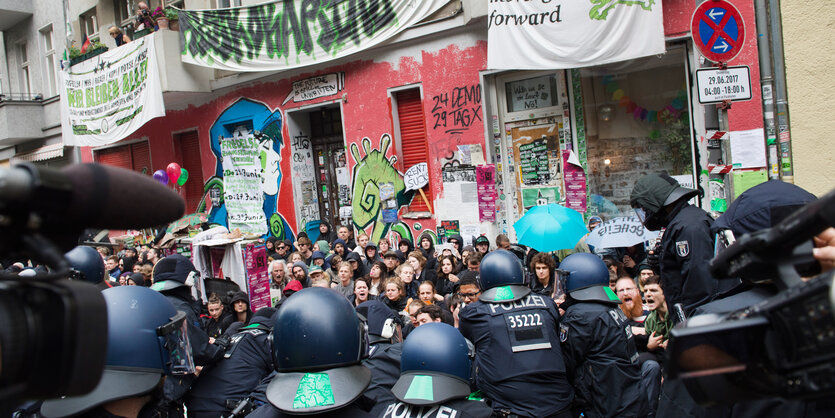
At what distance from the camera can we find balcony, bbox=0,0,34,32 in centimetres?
2167

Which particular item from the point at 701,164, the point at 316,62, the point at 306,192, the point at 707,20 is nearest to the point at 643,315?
the point at 707,20

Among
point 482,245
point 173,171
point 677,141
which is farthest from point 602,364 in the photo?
point 173,171

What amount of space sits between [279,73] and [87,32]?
922cm

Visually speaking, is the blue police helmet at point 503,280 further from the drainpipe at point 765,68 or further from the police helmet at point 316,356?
the drainpipe at point 765,68

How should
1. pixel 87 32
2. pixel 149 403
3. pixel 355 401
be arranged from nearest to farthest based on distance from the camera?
pixel 355 401, pixel 149 403, pixel 87 32

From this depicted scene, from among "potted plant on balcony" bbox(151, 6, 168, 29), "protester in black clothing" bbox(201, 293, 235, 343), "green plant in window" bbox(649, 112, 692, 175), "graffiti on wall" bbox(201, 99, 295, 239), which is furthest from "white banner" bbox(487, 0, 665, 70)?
"potted plant on balcony" bbox(151, 6, 168, 29)

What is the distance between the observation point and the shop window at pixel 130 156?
729 inches

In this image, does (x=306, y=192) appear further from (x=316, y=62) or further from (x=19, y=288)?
(x=19, y=288)

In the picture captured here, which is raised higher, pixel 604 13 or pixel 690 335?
pixel 604 13

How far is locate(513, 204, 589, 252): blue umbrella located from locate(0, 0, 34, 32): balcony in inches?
823

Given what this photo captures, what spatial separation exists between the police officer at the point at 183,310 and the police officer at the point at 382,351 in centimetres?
109

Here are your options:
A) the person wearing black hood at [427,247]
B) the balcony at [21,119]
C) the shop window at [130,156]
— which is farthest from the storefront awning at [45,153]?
the person wearing black hood at [427,247]

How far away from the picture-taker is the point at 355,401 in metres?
3.17

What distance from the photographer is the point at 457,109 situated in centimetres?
1139
